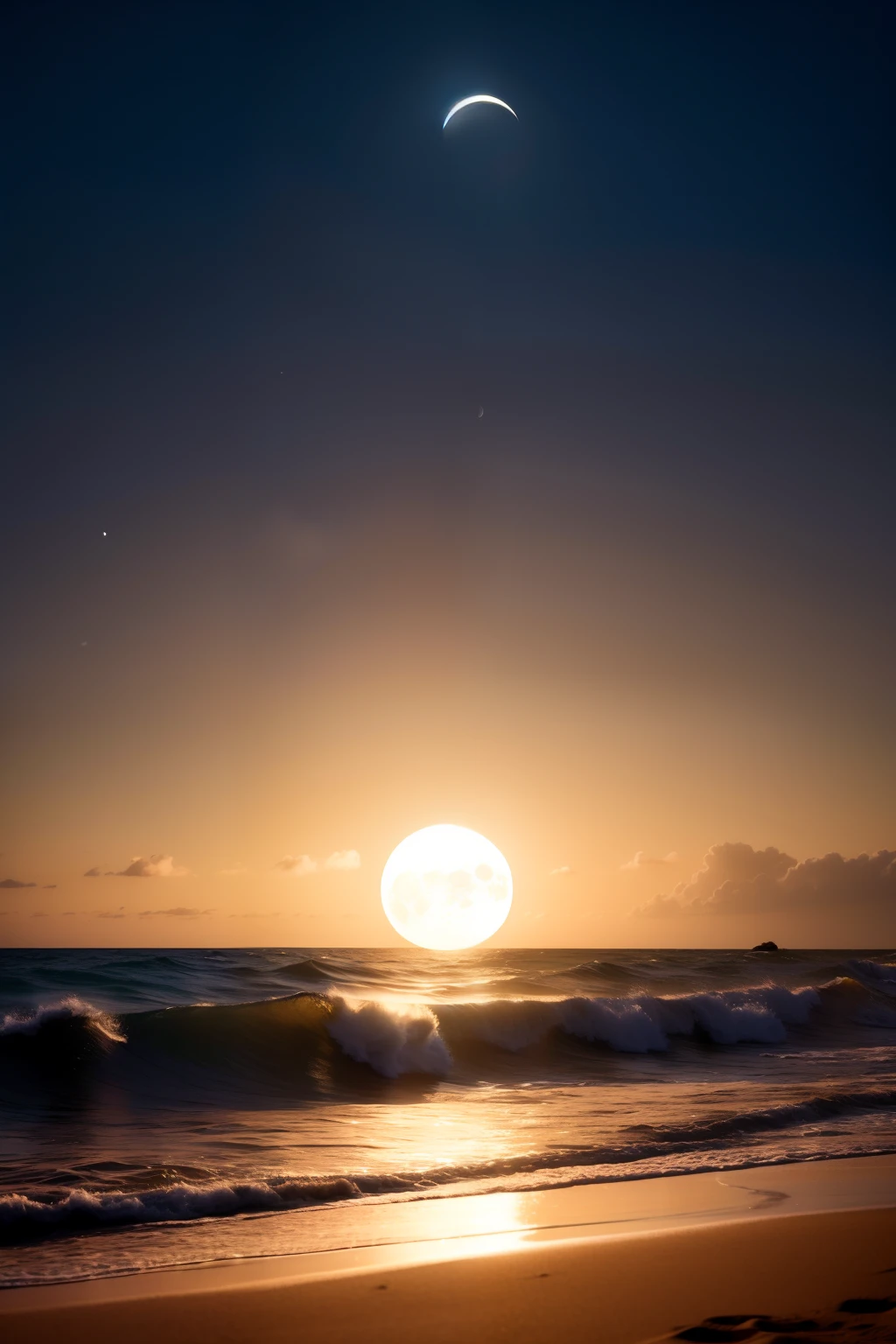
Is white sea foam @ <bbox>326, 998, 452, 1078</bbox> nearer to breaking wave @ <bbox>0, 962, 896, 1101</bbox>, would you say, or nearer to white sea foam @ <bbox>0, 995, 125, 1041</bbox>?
breaking wave @ <bbox>0, 962, 896, 1101</bbox>

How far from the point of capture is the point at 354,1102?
1568cm

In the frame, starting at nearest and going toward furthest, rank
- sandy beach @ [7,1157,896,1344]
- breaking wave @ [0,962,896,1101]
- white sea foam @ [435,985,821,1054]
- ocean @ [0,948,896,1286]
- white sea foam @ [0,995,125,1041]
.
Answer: sandy beach @ [7,1157,896,1344], ocean @ [0,948,896,1286], breaking wave @ [0,962,896,1101], white sea foam @ [0,995,125,1041], white sea foam @ [435,985,821,1054]

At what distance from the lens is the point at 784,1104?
45.8 feet

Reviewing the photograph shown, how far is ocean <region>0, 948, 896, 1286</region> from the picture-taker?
8.27m

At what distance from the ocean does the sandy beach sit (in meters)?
0.69

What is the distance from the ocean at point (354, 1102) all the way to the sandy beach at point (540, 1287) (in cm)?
69

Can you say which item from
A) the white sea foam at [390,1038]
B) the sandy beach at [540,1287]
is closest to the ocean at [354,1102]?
the white sea foam at [390,1038]

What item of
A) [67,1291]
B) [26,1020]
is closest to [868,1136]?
[67,1291]

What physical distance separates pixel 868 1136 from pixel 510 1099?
5793 millimetres

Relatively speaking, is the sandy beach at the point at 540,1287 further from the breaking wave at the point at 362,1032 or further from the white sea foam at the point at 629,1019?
the white sea foam at the point at 629,1019

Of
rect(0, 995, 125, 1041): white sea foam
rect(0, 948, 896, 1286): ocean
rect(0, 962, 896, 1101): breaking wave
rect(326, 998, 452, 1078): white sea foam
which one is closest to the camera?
rect(0, 948, 896, 1286): ocean

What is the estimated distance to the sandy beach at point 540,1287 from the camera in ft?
18.0

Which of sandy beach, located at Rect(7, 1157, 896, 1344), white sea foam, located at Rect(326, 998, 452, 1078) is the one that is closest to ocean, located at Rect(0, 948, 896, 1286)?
white sea foam, located at Rect(326, 998, 452, 1078)

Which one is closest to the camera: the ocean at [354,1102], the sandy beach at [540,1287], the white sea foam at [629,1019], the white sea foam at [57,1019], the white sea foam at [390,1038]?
the sandy beach at [540,1287]
